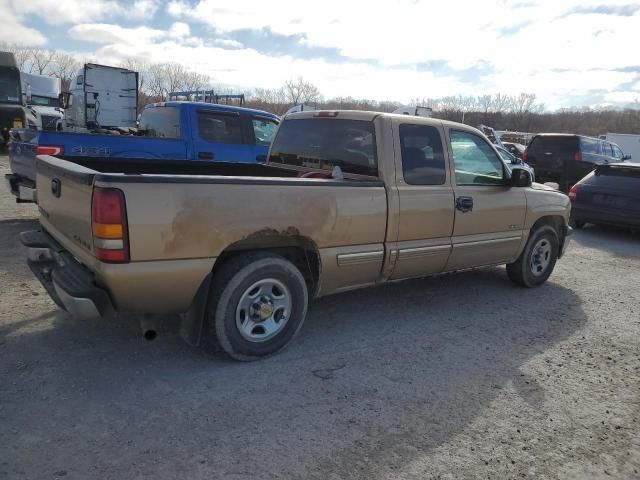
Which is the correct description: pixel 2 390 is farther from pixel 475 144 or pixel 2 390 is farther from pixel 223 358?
pixel 475 144

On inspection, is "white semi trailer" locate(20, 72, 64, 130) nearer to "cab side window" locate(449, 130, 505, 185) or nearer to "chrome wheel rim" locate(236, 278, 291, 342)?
"cab side window" locate(449, 130, 505, 185)

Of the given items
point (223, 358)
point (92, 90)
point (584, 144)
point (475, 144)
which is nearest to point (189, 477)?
point (223, 358)

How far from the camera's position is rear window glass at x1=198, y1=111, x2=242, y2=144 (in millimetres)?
8148

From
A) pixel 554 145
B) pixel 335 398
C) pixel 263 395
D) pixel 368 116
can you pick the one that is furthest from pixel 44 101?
pixel 335 398

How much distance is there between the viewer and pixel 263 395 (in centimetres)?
325

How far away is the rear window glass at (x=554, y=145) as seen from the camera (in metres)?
14.6

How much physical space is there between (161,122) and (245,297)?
5908mm

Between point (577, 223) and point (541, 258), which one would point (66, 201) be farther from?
point (577, 223)

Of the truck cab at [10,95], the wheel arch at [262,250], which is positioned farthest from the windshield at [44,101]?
the wheel arch at [262,250]

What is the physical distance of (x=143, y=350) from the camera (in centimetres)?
376

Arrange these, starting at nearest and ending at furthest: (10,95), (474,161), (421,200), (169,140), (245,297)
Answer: (245,297) → (421,200) → (474,161) → (169,140) → (10,95)

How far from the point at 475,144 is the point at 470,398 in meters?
2.82

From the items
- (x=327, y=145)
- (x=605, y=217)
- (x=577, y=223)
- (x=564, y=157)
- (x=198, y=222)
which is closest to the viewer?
(x=198, y=222)

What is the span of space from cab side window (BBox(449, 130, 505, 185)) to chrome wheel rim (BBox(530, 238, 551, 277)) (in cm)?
119
